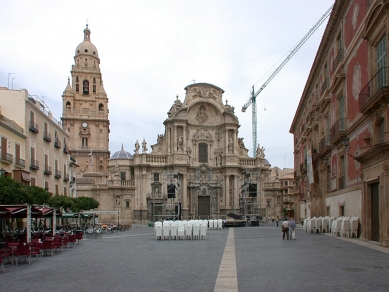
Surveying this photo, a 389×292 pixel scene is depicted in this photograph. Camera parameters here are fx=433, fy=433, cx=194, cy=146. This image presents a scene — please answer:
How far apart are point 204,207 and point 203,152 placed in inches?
334

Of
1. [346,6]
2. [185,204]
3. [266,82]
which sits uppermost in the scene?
[266,82]

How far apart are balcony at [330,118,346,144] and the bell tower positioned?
5594 cm

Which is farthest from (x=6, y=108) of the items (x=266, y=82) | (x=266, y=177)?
(x=266, y=82)

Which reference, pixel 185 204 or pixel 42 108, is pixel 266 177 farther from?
pixel 42 108

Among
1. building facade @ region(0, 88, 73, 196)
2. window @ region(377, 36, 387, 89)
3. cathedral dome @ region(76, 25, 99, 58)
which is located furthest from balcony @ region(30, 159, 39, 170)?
cathedral dome @ region(76, 25, 99, 58)

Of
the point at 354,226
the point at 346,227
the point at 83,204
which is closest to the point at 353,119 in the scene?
the point at 354,226

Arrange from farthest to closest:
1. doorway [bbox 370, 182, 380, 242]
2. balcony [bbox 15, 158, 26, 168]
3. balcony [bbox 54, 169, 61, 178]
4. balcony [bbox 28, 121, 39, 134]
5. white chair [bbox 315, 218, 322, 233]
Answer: balcony [bbox 54, 169, 61, 178]
balcony [bbox 28, 121, 39, 134]
white chair [bbox 315, 218, 322, 233]
balcony [bbox 15, 158, 26, 168]
doorway [bbox 370, 182, 380, 242]

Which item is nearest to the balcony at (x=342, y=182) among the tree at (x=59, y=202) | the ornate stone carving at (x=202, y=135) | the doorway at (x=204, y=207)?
the tree at (x=59, y=202)

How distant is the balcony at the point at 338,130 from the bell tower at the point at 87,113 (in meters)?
55.9

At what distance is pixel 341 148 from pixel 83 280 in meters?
20.9

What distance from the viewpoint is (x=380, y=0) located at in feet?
59.8

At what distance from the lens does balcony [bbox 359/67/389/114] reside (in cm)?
1773

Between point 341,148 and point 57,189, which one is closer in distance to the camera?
point 341,148

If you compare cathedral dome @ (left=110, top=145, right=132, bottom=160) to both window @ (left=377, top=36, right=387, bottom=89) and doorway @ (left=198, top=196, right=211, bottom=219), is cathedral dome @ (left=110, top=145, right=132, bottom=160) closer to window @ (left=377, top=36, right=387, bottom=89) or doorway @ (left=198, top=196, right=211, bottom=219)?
doorway @ (left=198, top=196, right=211, bottom=219)
